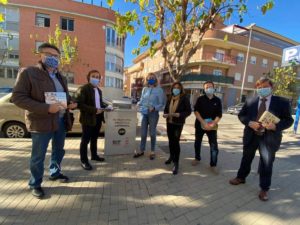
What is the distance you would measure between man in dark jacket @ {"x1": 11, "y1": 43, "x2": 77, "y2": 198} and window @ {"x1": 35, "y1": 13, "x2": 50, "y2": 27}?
2672 centimetres

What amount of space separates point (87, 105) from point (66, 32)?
84.7 ft

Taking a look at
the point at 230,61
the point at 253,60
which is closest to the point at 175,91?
the point at 230,61

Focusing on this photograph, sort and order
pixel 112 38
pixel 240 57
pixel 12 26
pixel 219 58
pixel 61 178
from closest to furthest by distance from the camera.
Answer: pixel 61 178 → pixel 12 26 → pixel 112 38 → pixel 219 58 → pixel 240 57

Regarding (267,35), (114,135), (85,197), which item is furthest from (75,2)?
(267,35)

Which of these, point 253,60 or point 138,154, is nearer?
point 138,154

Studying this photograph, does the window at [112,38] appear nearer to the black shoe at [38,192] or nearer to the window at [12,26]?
the window at [12,26]

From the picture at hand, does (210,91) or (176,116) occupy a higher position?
(210,91)

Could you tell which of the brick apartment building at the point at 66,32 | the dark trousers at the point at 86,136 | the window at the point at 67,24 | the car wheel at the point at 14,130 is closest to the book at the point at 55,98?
the dark trousers at the point at 86,136

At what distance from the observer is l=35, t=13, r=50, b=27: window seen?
24672 mm

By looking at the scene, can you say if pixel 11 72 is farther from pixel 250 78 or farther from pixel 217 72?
pixel 250 78

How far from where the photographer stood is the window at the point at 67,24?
25594mm

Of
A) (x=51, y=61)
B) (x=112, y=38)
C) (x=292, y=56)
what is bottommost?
(x=51, y=61)

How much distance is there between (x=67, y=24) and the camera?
25875 mm

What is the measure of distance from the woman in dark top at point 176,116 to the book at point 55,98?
2.12m
